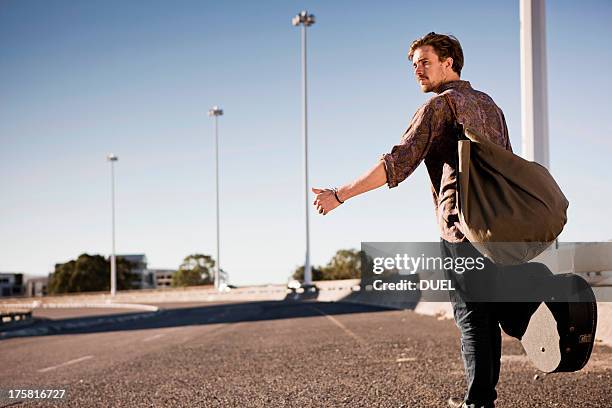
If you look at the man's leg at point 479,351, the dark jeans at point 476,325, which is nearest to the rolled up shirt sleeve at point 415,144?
the dark jeans at point 476,325

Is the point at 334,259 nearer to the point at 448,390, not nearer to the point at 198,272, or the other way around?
the point at 198,272

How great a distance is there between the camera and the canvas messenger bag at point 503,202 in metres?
3.19

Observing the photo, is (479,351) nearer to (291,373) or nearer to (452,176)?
(452,176)

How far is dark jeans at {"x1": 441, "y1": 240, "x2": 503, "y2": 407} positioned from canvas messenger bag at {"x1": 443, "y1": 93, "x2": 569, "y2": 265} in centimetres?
25

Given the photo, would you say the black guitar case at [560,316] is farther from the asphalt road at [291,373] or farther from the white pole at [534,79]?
the white pole at [534,79]

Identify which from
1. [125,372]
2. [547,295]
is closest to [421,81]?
[547,295]

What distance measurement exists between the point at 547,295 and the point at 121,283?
149653 mm

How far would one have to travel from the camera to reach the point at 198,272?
146625 mm

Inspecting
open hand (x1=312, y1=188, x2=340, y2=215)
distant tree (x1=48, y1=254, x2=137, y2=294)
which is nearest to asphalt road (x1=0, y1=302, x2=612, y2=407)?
open hand (x1=312, y1=188, x2=340, y2=215)

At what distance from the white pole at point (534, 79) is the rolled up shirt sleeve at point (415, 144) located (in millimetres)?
4531

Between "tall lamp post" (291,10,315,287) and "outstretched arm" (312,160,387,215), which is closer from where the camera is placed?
"outstretched arm" (312,160,387,215)

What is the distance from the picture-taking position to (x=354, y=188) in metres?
3.47

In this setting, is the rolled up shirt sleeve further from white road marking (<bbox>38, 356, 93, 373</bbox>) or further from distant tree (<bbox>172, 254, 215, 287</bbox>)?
distant tree (<bbox>172, 254, 215, 287</bbox>)

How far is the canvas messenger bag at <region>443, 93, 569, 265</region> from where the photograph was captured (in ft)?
10.5
